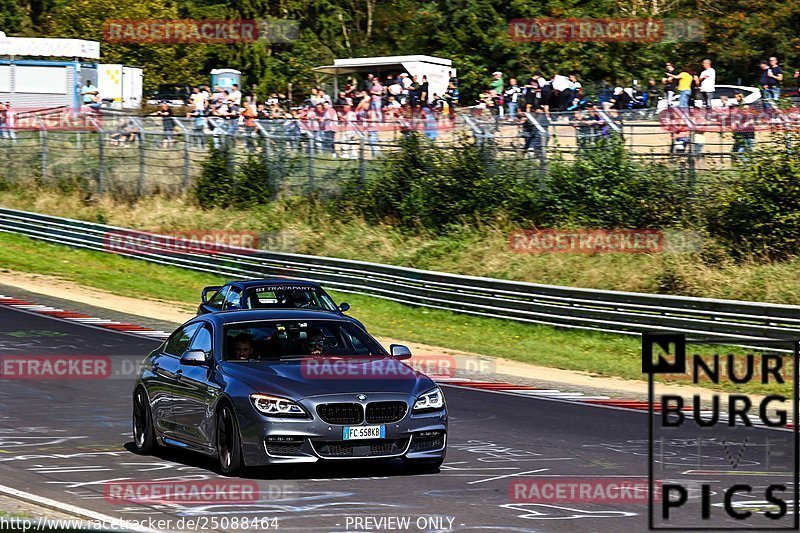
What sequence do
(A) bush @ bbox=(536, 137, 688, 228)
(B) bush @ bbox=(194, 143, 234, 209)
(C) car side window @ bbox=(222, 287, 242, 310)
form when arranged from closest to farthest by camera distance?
(C) car side window @ bbox=(222, 287, 242, 310) < (A) bush @ bbox=(536, 137, 688, 228) < (B) bush @ bbox=(194, 143, 234, 209)

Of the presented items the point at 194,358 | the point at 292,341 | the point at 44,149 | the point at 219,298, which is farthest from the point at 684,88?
the point at 44,149

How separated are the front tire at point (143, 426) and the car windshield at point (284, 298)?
15.4 feet

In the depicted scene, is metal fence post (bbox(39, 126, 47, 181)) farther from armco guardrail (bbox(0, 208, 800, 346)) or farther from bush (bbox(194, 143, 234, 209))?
bush (bbox(194, 143, 234, 209))

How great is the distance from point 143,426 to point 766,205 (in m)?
18.2

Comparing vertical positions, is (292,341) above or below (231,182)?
below

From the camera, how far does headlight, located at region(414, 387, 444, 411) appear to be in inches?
417

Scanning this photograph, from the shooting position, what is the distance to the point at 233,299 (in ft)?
57.8

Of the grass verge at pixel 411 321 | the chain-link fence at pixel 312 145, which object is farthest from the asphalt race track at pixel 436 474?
the chain-link fence at pixel 312 145

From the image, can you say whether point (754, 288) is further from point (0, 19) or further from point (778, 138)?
point (0, 19)

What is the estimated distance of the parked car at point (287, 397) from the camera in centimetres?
1020

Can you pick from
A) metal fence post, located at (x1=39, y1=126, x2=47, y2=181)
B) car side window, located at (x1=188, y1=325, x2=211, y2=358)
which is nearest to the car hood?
car side window, located at (x1=188, y1=325, x2=211, y2=358)

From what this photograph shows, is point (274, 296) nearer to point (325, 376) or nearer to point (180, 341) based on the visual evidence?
point (180, 341)

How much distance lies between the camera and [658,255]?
27.5m

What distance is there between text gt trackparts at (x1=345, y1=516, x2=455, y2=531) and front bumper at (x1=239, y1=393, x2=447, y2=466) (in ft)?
4.50
